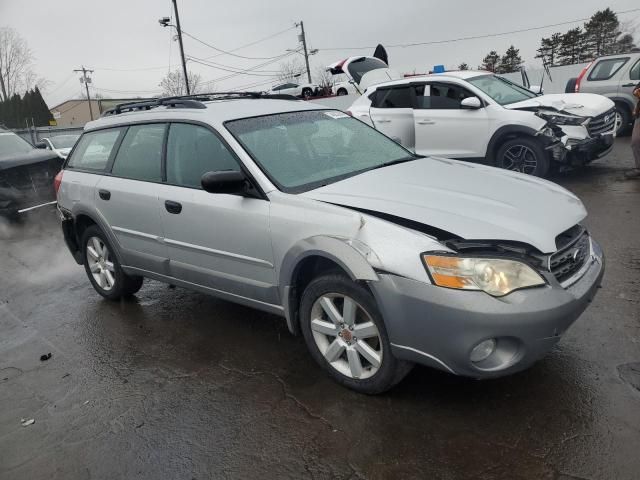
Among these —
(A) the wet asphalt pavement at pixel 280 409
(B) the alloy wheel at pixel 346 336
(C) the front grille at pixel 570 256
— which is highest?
(C) the front grille at pixel 570 256

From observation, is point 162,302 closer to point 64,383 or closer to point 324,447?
point 64,383

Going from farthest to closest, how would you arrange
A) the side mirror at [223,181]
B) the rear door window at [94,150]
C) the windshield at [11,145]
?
the windshield at [11,145] < the rear door window at [94,150] < the side mirror at [223,181]

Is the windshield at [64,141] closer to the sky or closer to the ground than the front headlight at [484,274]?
closer to the sky

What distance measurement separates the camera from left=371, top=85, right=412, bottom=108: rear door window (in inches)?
350

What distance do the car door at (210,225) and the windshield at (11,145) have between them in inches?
270

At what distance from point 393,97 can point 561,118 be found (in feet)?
9.05

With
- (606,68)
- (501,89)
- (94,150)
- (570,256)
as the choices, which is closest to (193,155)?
(94,150)

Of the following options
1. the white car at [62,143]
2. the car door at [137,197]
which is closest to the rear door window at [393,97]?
the car door at [137,197]

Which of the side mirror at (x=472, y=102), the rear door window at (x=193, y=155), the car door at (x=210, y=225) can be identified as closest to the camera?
the car door at (x=210, y=225)

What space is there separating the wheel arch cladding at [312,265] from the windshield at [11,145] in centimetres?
811

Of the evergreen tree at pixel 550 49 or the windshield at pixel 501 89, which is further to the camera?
the evergreen tree at pixel 550 49

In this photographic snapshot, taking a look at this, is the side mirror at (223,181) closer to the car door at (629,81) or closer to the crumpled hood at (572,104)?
the crumpled hood at (572,104)

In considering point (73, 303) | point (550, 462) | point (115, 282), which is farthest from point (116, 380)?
point (550, 462)

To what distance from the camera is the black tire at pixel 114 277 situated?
4.85 metres
